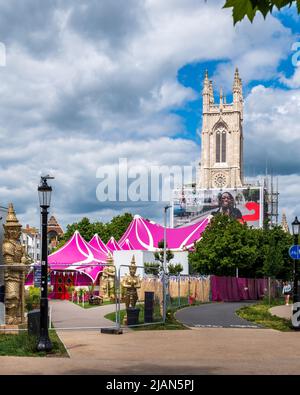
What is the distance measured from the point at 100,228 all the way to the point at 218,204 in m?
42.5

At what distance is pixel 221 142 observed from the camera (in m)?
161

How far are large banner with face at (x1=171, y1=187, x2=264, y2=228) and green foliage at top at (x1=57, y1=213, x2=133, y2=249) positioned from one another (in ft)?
105

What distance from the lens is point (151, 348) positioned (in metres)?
14.6

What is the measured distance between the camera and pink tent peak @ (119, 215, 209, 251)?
5812 cm

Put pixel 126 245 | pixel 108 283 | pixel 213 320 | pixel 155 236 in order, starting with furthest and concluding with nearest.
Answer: pixel 155 236 → pixel 126 245 → pixel 108 283 → pixel 213 320

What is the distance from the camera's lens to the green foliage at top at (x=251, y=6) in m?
4.32

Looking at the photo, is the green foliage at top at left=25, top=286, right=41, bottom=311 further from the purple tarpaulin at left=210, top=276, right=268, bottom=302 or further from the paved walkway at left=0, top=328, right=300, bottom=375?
the purple tarpaulin at left=210, top=276, right=268, bottom=302

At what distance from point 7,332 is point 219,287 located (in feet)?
93.6


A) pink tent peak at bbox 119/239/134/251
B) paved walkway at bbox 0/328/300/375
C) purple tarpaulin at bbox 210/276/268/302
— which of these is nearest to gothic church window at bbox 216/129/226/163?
pink tent peak at bbox 119/239/134/251

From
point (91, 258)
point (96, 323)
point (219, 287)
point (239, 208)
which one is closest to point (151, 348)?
point (96, 323)

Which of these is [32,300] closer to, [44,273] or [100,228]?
[44,273]

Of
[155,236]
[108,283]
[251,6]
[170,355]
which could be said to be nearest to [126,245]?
[155,236]

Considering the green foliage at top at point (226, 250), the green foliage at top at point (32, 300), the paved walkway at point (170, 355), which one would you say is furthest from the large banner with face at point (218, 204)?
the paved walkway at point (170, 355)
